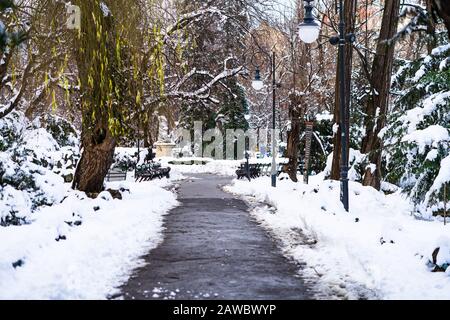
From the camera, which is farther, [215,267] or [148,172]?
[148,172]

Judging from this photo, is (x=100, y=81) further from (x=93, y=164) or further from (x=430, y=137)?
(x=430, y=137)

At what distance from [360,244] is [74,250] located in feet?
14.5

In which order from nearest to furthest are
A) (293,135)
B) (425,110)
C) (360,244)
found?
(360,244)
(425,110)
(293,135)

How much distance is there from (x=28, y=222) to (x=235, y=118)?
51.9m

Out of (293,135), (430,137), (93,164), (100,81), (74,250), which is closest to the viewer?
(74,250)

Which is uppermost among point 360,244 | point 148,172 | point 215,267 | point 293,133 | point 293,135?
point 293,133

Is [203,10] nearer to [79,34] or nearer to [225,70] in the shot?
[225,70]

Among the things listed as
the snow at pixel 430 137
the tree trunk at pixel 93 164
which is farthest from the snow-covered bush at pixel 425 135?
the tree trunk at pixel 93 164

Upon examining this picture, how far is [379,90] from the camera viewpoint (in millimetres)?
17094

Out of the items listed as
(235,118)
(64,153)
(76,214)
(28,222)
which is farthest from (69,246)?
(235,118)

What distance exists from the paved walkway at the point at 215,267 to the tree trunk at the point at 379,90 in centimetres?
538

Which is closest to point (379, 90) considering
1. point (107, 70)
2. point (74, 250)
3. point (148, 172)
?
point (107, 70)

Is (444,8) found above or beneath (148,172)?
above

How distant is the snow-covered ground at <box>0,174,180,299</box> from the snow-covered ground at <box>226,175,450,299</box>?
2846 mm
